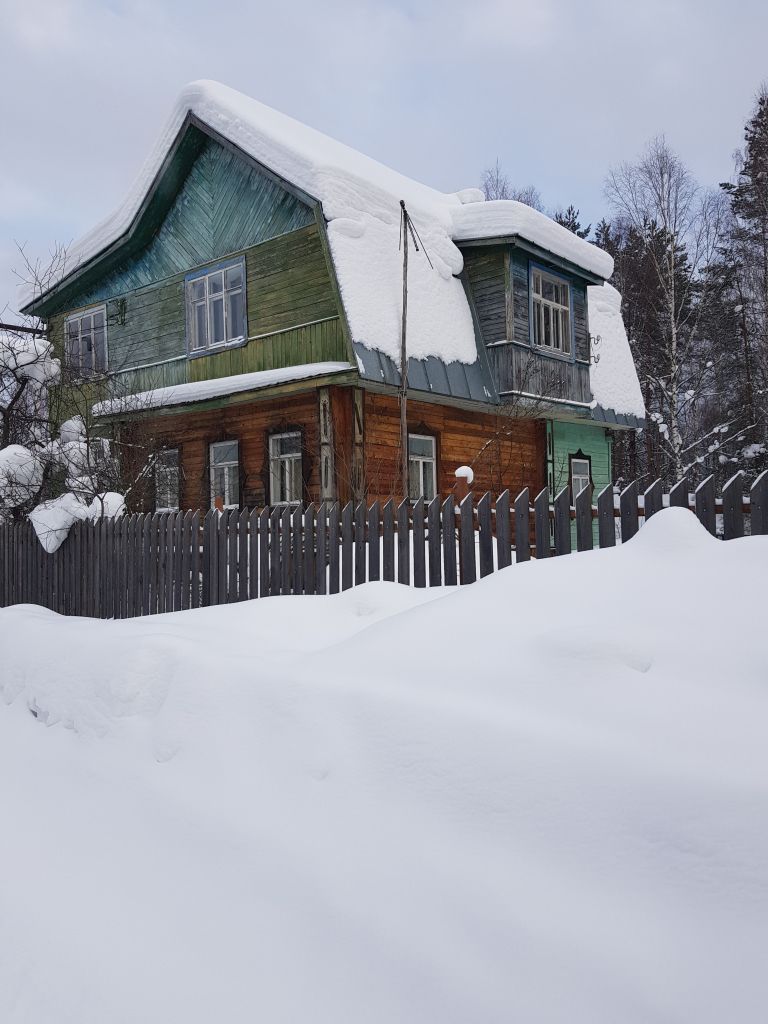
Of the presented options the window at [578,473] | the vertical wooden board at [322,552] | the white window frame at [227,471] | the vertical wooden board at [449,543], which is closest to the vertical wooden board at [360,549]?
the vertical wooden board at [322,552]

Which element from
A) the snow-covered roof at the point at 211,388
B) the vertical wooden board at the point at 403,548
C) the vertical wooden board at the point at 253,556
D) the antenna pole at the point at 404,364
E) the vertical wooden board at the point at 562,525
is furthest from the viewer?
the antenna pole at the point at 404,364

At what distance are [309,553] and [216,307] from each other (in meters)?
8.55

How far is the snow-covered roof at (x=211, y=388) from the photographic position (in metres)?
11.3

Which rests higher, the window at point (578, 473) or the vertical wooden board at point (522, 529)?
the window at point (578, 473)

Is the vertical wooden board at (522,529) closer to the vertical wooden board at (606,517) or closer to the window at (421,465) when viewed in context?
the vertical wooden board at (606,517)

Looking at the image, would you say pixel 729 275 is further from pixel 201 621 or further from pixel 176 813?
pixel 176 813

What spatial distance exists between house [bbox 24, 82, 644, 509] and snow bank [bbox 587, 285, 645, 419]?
7.1 inches

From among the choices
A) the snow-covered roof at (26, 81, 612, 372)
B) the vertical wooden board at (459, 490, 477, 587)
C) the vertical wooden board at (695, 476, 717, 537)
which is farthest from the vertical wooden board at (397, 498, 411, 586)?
the snow-covered roof at (26, 81, 612, 372)

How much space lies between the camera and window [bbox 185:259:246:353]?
529 inches

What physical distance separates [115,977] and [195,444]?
42.4 feet

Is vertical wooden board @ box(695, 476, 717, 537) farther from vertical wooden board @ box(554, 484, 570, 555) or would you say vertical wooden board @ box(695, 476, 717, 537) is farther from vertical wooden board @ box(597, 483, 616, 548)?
vertical wooden board @ box(554, 484, 570, 555)

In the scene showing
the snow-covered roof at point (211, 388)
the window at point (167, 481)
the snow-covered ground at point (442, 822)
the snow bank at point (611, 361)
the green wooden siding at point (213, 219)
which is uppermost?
the green wooden siding at point (213, 219)

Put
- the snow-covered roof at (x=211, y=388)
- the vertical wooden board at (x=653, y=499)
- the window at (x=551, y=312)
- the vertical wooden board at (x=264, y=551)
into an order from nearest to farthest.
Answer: the vertical wooden board at (x=653, y=499) → the vertical wooden board at (x=264, y=551) → the snow-covered roof at (x=211, y=388) → the window at (x=551, y=312)

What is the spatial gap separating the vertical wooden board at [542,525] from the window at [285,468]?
7484 mm
